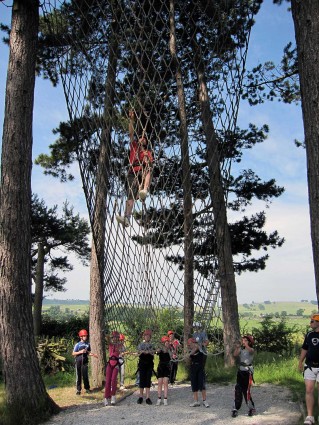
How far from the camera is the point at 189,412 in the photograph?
542cm

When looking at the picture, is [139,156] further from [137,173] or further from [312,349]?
[312,349]

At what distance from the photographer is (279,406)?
5.48 m

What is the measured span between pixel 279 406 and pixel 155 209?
3.06m

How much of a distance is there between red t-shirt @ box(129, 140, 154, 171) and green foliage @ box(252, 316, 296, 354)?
276 inches

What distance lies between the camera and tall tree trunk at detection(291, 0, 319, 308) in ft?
12.2

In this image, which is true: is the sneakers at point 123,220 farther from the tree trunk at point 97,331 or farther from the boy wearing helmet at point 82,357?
the tree trunk at point 97,331

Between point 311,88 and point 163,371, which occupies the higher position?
point 311,88

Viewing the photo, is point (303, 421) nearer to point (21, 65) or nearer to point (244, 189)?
point (21, 65)

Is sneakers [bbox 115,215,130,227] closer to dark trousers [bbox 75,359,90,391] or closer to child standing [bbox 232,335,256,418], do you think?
child standing [bbox 232,335,256,418]

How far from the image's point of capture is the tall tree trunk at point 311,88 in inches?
147

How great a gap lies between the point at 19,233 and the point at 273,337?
6.99m

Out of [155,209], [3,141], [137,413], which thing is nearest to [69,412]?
[137,413]

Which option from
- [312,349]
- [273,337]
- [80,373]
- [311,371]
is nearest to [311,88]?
[312,349]

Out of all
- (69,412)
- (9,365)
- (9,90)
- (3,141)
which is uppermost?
(9,90)
